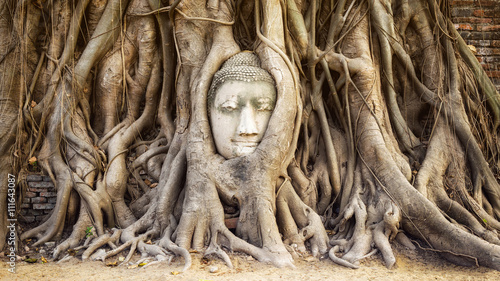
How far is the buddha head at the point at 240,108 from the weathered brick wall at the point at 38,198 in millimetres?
1637

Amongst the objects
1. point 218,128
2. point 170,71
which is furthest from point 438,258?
point 170,71

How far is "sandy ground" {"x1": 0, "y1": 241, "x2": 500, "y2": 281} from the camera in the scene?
7.95 ft

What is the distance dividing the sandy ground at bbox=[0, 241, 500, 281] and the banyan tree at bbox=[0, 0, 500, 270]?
3.4 inches

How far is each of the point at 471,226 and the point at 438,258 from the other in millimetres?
413

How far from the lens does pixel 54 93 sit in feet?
12.1

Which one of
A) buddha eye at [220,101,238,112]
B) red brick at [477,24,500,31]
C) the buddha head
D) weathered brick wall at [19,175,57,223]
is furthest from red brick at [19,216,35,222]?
red brick at [477,24,500,31]

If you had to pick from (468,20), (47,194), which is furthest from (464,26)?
(47,194)

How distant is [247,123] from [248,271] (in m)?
1.13

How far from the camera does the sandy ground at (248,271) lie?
7.95 feet

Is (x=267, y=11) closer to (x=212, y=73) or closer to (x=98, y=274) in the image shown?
(x=212, y=73)

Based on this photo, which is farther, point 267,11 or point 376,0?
point 376,0

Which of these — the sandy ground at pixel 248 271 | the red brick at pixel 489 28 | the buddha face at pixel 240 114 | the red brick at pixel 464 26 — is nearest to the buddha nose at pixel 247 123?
the buddha face at pixel 240 114

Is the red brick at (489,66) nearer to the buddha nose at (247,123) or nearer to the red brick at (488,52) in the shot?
the red brick at (488,52)

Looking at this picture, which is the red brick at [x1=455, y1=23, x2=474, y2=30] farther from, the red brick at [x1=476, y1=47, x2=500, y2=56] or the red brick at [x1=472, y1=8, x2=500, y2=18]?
the red brick at [x1=476, y1=47, x2=500, y2=56]
